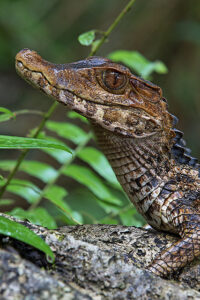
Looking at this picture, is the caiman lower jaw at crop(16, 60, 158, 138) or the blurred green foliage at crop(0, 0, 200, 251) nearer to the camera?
the caiman lower jaw at crop(16, 60, 158, 138)

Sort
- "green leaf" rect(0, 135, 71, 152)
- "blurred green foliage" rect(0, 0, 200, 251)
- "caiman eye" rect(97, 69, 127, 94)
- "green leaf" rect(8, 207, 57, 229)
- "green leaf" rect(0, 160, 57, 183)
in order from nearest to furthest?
"green leaf" rect(0, 135, 71, 152) < "caiman eye" rect(97, 69, 127, 94) < "green leaf" rect(8, 207, 57, 229) < "green leaf" rect(0, 160, 57, 183) < "blurred green foliage" rect(0, 0, 200, 251)

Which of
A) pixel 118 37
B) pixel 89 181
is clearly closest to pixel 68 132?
pixel 89 181

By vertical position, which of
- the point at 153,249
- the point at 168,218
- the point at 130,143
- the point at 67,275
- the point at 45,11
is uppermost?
the point at 45,11

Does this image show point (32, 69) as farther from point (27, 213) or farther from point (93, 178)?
point (93, 178)

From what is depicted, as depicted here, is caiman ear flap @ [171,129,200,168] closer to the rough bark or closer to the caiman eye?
the caiman eye

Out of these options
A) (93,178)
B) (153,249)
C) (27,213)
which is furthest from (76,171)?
(153,249)

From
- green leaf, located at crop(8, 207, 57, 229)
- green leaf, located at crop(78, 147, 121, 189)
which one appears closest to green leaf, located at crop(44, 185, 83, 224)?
green leaf, located at crop(8, 207, 57, 229)

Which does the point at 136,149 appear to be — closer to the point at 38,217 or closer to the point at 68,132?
the point at 38,217

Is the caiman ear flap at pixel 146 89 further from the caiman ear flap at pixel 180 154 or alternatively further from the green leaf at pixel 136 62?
the green leaf at pixel 136 62
